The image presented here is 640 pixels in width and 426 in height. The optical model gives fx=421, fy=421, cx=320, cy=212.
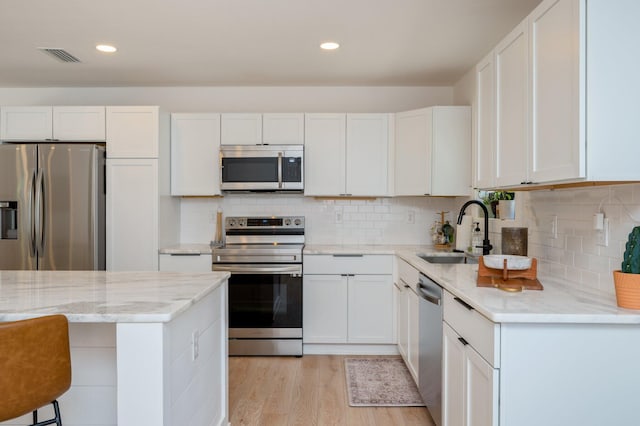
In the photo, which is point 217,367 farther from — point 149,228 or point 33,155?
point 33,155

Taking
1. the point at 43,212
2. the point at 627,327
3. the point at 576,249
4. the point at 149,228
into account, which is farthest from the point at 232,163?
the point at 627,327

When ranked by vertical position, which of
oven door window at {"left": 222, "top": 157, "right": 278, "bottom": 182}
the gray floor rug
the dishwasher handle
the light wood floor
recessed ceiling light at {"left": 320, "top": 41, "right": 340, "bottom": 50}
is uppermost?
recessed ceiling light at {"left": 320, "top": 41, "right": 340, "bottom": 50}

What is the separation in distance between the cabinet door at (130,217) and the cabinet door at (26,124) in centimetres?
70

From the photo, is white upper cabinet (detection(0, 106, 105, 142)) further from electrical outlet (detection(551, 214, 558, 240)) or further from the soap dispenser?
electrical outlet (detection(551, 214, 558, 240))

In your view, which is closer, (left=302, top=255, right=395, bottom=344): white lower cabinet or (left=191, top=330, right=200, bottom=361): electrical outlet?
(left=191, top=330, right=200, bottom=361): electrical outlet

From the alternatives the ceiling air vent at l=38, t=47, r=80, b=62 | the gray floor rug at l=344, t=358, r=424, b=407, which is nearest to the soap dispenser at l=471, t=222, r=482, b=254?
the gray floor rug at l=344, t=358, r=424, b=407

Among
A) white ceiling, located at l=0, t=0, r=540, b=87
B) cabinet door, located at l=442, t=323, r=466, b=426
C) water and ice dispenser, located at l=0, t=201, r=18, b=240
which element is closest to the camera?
cabinet door, located at l=442, t=323, r=466, b=426

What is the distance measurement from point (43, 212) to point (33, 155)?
1.59 feet

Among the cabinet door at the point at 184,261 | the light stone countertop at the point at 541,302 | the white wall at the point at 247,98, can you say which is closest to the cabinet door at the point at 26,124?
the white wall at the point at 247,98

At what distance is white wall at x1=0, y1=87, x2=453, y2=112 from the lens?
165 inches

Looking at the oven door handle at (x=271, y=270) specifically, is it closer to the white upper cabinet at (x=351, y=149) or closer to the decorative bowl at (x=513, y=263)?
the white upper cabinet at (x=351, y=149)

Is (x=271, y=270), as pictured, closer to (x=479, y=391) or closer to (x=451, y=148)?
(x=451, y=148)

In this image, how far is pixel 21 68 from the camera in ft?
12.0

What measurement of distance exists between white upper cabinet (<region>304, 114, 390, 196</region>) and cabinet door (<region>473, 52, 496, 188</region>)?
1.38 m
